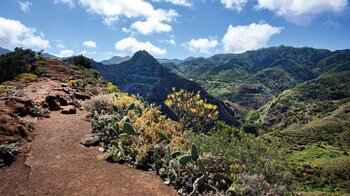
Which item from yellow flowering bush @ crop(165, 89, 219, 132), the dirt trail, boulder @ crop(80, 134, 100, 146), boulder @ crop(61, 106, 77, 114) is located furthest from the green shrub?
the dirt trail

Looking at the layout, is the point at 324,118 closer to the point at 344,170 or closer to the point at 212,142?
the point at 344,170

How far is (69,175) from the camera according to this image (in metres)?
7.06

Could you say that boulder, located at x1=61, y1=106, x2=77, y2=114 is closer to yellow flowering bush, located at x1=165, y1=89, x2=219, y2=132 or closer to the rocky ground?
the rocky ground

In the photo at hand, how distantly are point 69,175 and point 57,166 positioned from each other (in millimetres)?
709

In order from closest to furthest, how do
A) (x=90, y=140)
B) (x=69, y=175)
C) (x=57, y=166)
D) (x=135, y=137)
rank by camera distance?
(x=69, y=175) → (x=57, y=166) → (x=135, y=137) → (x=90, y=140)

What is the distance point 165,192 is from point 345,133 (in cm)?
Result: 13153

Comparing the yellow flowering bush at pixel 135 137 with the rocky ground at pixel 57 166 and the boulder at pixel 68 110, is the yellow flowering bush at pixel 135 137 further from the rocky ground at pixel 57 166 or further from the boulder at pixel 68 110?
the boulder at pixel 68 110

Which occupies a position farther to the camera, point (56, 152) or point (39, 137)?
point (39, 137)

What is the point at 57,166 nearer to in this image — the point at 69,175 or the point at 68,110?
the point at 69,175

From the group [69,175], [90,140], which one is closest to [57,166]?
[69,175]

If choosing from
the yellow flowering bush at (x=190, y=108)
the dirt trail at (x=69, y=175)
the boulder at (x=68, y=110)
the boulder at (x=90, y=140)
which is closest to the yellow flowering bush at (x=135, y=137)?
the boulder at (x=90, y=140)

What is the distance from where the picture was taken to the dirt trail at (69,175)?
6414 mm

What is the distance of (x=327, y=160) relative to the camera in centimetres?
8731

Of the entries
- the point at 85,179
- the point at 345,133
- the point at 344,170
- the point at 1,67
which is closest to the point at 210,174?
the point at 85,179
